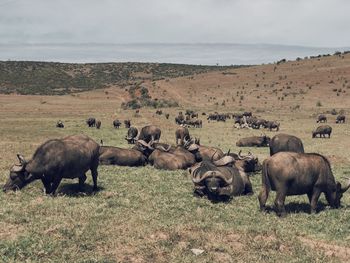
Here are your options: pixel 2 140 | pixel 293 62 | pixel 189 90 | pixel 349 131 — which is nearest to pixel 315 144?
pixel 349 131

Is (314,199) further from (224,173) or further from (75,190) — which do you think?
(75,190)

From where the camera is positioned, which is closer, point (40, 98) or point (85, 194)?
point (85, 194)

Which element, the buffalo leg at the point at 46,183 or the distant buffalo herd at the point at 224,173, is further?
the buffalo leg at the point at 46,183

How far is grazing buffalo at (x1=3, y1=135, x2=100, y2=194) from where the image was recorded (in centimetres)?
1598

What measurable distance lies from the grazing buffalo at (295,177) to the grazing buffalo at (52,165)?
655 cm

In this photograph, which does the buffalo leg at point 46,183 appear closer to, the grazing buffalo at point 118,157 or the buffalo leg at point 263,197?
Answer: the grazing buffalo at point 118,157

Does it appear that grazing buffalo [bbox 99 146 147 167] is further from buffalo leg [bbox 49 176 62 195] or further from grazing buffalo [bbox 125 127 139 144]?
grazing buffalo [bbox 125 127 139 144]

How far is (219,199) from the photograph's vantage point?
16359 millimetres

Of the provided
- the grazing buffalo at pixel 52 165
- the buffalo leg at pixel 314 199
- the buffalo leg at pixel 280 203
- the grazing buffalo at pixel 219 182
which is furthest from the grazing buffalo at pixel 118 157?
the buffalo leg at pixel 314 199

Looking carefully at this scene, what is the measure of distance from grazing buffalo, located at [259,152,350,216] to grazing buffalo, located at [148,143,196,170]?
815 cm

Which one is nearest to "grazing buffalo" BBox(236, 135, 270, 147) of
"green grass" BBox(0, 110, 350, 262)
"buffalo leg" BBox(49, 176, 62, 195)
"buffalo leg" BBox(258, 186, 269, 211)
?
"green grass" BBox(0, 110, 350, 262)

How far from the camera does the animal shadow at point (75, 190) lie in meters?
16.9

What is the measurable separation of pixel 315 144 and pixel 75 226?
2645 centimetres

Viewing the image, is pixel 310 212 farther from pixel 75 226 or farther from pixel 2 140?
pixel 2 140
